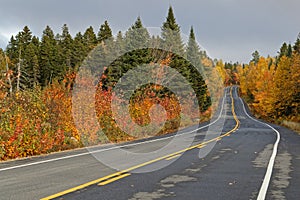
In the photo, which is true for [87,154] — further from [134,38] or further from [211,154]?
[134,38]

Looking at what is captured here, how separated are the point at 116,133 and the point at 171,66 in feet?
82.4

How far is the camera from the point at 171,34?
153 ft

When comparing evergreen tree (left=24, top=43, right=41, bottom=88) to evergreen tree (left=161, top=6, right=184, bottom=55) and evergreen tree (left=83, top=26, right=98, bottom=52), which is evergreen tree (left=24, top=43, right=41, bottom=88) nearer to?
evergreen tree (left=83, top=26, right=98, bottom=52)

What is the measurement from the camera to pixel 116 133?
65.7ft

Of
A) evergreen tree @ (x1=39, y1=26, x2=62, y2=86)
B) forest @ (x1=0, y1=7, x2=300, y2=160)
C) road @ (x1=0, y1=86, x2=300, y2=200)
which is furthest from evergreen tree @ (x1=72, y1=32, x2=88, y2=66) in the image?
road @ (x1=0, y1=86, x2=300, y2=200)

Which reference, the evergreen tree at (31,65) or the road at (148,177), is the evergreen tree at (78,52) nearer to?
the evergreen tree at (31,65)

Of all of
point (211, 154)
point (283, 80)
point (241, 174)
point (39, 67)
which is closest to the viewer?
point (241, 174)

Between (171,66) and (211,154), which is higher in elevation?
(171,66)

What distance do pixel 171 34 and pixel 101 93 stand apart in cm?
2953

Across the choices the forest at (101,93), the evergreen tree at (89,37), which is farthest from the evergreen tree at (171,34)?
the evergreen tree at (89,37)

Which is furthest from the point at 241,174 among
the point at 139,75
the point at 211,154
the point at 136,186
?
the point at 139,75

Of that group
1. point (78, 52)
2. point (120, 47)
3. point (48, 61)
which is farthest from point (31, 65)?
point (120, 47)

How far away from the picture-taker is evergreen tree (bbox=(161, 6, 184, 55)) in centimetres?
4525

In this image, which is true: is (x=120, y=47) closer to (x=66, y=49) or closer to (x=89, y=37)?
(x=66, y=49)
